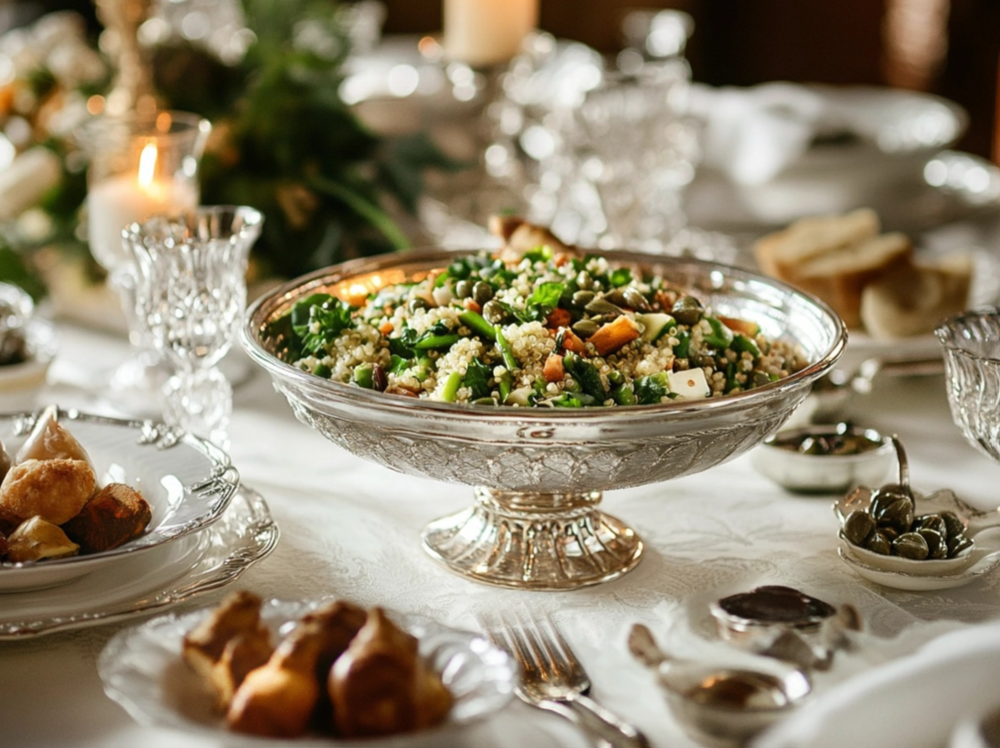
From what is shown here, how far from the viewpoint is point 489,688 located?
33.9 inches

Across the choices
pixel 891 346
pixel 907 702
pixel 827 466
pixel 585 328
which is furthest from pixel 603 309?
pixel 891 346

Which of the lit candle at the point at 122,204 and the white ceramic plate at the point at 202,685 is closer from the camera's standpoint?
the white ceramic plate at the point at 202,685

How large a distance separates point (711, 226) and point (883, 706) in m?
1.79

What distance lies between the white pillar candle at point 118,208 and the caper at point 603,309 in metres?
0.88

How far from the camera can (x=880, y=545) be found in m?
1.22

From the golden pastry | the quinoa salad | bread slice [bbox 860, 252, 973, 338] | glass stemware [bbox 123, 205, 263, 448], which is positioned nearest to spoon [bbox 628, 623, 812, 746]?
the quinoa salad

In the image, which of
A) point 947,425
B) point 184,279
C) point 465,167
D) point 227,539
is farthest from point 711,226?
point 227,539

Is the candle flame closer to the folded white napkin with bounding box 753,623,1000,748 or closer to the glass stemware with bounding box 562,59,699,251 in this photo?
the glass stemware with bounding box 562,59,699,251

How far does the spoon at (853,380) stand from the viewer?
5.31ft

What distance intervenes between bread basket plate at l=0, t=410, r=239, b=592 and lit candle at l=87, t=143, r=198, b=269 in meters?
0.56

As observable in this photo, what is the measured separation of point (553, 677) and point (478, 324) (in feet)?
1.32

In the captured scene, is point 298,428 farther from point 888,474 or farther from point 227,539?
point 888,474

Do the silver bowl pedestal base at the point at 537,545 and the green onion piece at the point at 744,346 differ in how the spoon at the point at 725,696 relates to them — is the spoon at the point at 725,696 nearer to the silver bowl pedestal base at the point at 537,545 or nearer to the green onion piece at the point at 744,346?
the silver bowl pedestal base at the point at 537,545

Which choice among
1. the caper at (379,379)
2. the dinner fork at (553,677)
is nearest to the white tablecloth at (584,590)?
the dinner fork at (553,677)
